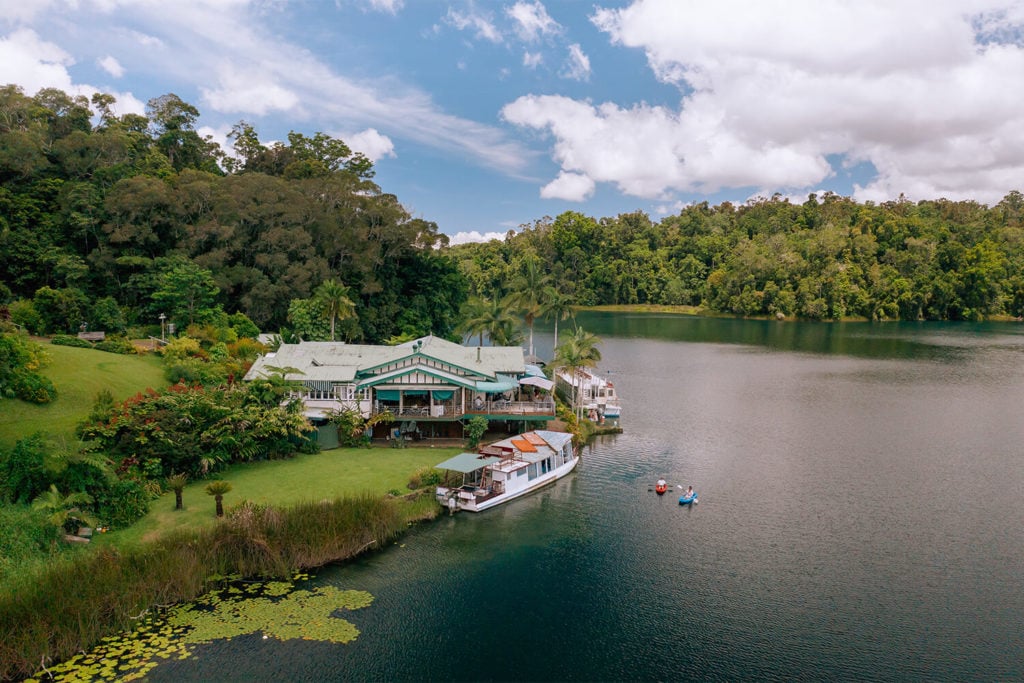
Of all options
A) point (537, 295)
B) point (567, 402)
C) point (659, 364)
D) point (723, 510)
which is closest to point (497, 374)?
point (567, 402)

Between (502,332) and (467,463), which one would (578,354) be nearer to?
(502,332)

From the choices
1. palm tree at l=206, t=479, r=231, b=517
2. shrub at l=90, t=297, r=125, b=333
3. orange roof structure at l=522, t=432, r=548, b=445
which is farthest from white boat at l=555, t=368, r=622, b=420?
shrub at l=90, t=297, r=125, b=333

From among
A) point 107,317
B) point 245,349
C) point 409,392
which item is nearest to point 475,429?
point 409,392

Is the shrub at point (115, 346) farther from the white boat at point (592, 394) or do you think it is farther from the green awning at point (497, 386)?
the white boat at point (592, 394)

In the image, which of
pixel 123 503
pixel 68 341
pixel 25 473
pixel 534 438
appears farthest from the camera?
pixel 68 341

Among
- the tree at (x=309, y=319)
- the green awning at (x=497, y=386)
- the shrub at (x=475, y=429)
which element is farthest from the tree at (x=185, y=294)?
the shrub at (x=475, y=429)

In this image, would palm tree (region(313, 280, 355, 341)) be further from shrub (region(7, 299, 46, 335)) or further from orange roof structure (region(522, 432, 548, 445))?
orange roof structure (region(522, 432, 548, 445))

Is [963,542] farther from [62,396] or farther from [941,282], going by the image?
[941,282]
